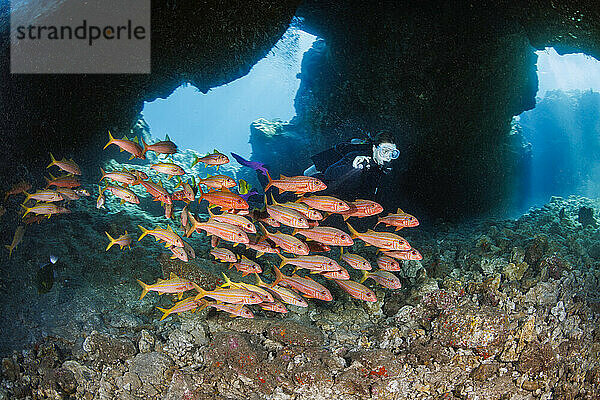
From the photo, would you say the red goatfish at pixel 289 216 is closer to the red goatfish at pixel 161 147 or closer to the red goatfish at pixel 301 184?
the red goatfish at pixel 301 184

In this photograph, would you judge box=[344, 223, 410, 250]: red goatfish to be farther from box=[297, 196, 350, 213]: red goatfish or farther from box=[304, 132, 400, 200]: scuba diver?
box=[304, 132, 400, 200]: scuba diver

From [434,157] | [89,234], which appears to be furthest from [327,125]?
[89,234]

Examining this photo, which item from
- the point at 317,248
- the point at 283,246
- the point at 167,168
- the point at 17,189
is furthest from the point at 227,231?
the point at 17,189

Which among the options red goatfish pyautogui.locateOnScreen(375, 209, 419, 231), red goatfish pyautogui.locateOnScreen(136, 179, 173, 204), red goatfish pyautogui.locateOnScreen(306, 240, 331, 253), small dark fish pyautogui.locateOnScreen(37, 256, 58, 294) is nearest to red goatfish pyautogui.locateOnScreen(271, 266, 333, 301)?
red goatfish pyautogui.locateOnScreen(306, 240, 331, 253)

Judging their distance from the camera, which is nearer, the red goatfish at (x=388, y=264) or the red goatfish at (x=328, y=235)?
the red goatfish at (x=328, y=235)

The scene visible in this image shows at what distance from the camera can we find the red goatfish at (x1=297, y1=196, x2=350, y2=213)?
4027mm

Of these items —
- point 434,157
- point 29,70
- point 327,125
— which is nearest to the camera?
point 29,70

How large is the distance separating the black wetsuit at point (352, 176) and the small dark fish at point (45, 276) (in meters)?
4.38

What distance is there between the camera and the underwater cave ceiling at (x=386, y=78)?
6.89 metres

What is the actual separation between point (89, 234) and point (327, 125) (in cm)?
809

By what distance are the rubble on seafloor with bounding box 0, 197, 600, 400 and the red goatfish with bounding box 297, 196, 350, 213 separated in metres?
1.53

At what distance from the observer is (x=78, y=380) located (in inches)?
140

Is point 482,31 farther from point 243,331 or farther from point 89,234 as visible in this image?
point 89,234

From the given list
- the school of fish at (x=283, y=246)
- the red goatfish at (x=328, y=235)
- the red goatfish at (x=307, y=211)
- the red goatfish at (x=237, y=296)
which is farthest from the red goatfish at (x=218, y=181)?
the red goatfish at (x=237, y=296)
